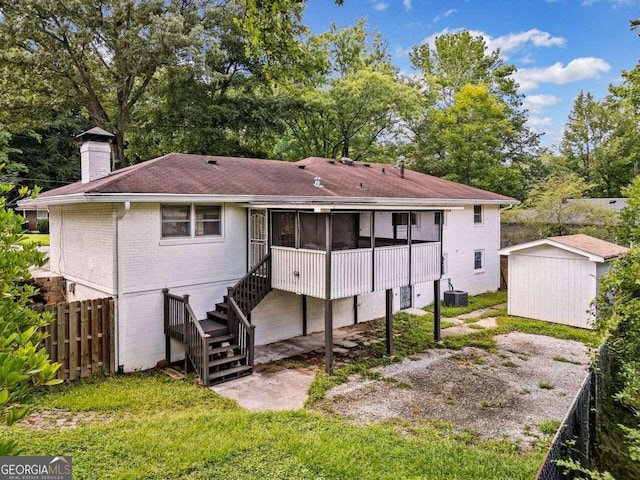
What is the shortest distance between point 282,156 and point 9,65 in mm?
14473

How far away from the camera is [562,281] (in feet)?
45.2

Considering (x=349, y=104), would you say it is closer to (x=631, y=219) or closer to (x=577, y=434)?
(x=631, y=219)


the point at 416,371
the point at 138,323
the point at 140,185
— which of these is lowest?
the point at 416,371

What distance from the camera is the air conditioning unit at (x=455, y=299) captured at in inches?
629

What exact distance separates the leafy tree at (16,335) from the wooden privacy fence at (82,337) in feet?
18.5

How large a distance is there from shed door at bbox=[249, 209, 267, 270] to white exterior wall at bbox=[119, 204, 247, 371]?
0.70m

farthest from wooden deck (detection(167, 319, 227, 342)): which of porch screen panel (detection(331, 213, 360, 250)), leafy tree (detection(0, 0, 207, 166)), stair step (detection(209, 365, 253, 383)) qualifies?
leafy tree (detection(0, 0, 207, 166))

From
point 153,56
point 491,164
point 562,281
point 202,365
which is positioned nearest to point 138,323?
point 202,365

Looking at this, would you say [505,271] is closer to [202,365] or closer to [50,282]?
[202,365]

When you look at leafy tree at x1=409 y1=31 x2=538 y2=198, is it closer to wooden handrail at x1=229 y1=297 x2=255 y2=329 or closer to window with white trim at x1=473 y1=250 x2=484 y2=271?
window with white trim at x1=473 y1=250 x2=484 y2=271

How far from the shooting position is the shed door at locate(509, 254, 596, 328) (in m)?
13.3

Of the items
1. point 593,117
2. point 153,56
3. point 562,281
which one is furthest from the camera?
point 593,117

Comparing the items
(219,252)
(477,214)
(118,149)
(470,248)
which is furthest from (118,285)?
(118,149)

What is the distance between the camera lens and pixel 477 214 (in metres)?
18.6
